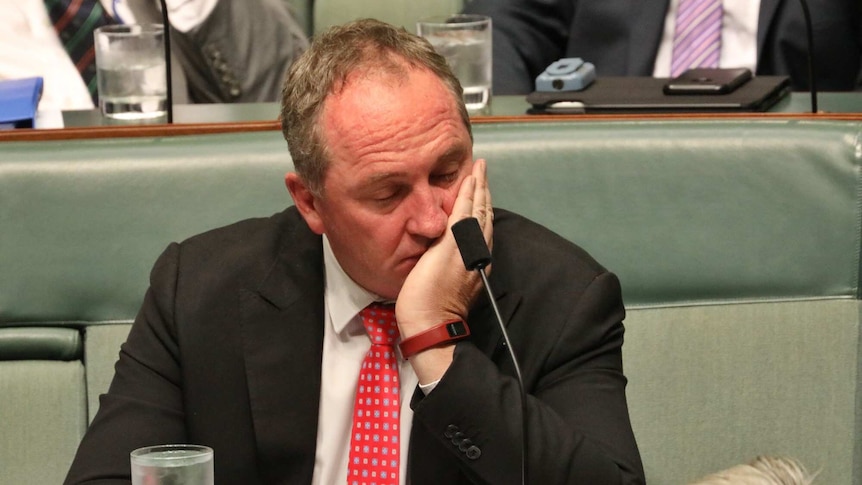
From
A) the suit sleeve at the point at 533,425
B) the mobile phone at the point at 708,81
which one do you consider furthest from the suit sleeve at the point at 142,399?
the mobile phone at the point at 708,81

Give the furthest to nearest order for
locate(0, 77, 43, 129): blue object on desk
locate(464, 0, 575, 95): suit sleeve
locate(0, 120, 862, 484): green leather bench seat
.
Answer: locate(464, 0, 575, 95): suit sleeve
locate(0, 77, 43, 129): blue object on desk
locate(0, 120, 862, 484): green leather bench seat

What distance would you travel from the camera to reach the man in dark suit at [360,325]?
145cm

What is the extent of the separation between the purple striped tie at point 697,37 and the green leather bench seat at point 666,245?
3.05 ft

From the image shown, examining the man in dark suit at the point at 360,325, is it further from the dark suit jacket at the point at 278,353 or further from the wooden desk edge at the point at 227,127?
the wooden desk edge at the point at 227,127

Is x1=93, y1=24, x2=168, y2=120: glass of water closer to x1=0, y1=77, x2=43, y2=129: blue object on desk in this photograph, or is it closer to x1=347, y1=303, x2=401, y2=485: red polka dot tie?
x1=0, y1=77, x2=43, y2=129: blue object on desk

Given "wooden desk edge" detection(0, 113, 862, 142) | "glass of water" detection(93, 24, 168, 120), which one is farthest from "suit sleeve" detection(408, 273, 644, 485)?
Result: "glass of water" detection(93, 24, 168, 120)

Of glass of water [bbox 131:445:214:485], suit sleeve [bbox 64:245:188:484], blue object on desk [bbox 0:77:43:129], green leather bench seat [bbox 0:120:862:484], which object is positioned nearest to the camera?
glass of water [bbox 131:445:214:485]

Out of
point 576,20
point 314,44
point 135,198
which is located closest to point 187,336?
point 135,198

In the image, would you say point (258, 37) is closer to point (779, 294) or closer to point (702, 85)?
point (702, 85)

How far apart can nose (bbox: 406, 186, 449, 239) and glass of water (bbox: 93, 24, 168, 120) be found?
2.48ft

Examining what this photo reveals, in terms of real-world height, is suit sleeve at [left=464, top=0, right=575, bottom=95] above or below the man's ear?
above

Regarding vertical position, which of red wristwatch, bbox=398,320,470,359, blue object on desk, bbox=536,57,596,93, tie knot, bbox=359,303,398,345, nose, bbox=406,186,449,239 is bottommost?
tie knot, bbox=359,303,398,345

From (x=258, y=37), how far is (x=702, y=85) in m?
1.14

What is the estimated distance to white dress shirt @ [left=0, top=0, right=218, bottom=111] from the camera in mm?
2742
